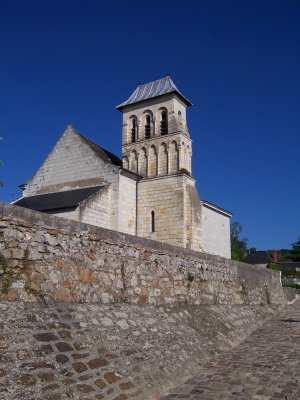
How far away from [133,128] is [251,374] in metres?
22.2

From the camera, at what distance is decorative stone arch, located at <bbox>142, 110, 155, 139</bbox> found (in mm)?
25456

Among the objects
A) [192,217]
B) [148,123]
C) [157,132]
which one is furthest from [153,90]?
[192,217]

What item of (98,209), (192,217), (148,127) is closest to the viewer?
(98,209)

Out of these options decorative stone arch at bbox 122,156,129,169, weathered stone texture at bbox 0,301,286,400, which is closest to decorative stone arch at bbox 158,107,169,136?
decorative stone arch at bbox 122,156,129,169

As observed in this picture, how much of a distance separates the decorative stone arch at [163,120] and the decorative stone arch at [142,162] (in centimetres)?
166

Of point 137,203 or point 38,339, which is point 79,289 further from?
point 137,203

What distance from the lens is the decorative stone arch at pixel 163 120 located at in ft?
82.2

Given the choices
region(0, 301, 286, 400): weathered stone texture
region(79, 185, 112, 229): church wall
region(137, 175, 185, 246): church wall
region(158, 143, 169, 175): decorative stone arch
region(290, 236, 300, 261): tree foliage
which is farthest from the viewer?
region(290, 236, 300, 261): tree foliage

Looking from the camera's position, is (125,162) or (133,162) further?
(125,162)

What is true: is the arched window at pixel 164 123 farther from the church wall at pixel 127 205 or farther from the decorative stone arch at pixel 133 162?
the church wall at pixel 127 205

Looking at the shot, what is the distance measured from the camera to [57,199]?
20875 millimetres

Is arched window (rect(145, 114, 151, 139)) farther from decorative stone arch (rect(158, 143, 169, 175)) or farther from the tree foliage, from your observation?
the tree foliage

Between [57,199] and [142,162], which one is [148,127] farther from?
[57,199]

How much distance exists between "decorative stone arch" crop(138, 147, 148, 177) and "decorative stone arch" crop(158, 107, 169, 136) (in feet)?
5.44
